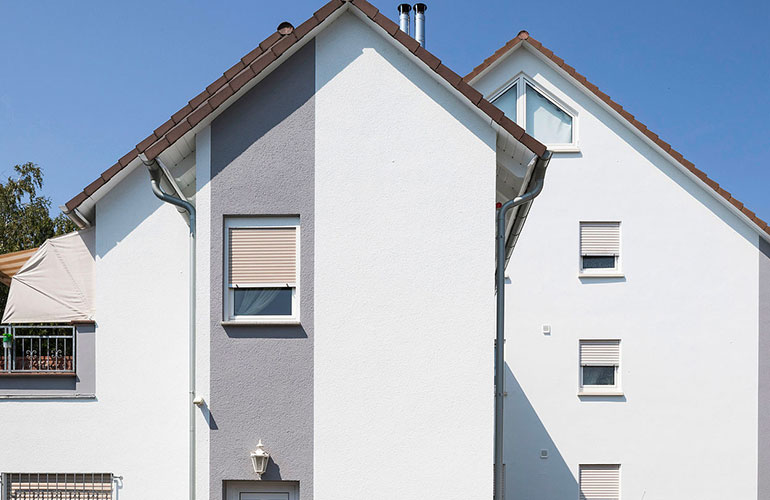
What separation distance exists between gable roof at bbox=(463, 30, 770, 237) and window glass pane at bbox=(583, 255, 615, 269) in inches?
120

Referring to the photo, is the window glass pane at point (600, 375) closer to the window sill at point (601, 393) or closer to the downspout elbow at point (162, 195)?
the window sill at point (601, 393)

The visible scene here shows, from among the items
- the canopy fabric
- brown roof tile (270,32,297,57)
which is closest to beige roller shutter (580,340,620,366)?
brown roof tile (270,32,297,57)

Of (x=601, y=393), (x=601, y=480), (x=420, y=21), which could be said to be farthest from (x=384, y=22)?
(x=601, y=480)

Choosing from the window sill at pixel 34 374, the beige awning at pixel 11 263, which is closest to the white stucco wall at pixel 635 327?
the window sill at pixel 34 374

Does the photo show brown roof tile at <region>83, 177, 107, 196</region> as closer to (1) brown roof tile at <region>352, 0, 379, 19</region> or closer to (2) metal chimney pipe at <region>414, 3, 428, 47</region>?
(1) brown roof tile at <region>352, 0, 379, 19</region>

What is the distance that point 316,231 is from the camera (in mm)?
8055

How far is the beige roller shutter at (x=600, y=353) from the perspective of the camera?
1587 centimetres

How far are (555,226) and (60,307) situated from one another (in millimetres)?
11687

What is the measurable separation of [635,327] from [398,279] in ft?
33.5

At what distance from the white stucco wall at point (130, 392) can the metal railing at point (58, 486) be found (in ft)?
0.79

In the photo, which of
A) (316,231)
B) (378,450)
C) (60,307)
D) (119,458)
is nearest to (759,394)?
(378,450)

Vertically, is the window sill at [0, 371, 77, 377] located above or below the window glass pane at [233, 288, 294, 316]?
below

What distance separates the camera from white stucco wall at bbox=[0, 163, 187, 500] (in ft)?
34.1

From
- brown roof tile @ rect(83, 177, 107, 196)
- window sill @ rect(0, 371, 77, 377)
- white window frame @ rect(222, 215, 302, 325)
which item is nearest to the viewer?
white window frame @ rect(222, 215, 302, 325)
